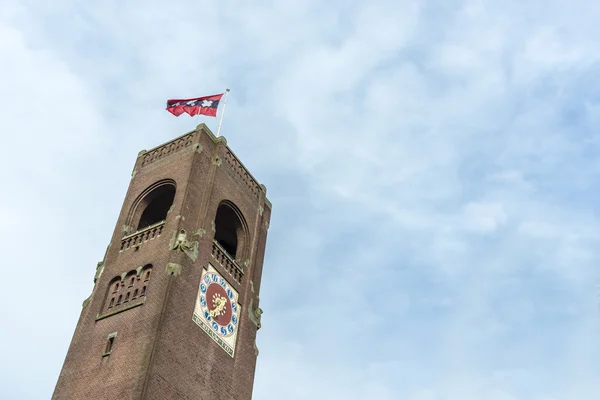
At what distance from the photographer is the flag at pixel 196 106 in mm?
40094

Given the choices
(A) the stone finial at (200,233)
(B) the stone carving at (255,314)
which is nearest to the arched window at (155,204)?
(A) the stone finial at (200,233)

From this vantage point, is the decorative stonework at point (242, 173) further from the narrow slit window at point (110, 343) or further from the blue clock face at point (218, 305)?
the narrow slit window at point (110, 343)

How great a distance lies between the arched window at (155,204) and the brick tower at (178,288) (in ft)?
0.22

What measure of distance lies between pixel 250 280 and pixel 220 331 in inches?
181

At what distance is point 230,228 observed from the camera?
135 feet

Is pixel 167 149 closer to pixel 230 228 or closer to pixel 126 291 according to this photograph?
pixel 230 228

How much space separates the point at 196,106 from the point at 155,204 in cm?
607

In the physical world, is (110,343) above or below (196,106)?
below

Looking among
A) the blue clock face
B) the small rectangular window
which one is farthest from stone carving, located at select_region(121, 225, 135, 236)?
the small rectangular window

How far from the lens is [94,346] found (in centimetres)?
3155

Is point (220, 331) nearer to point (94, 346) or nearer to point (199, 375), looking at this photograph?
point (199, 375)

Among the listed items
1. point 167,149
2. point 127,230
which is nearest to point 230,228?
point 167,149

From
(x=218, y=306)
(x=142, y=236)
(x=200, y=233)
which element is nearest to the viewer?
(x=218, y=306)

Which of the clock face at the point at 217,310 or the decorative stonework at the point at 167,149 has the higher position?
the decorative stonework at the point at 167,149
